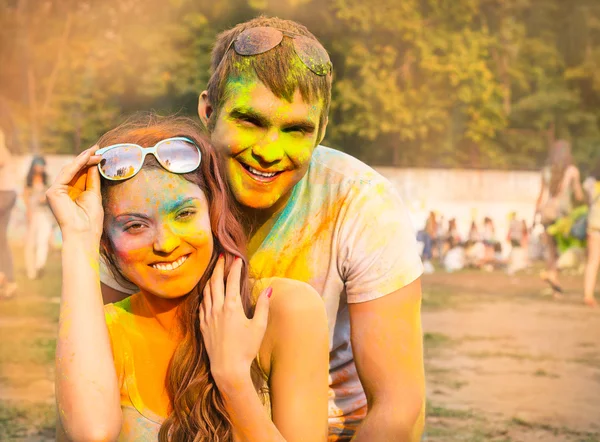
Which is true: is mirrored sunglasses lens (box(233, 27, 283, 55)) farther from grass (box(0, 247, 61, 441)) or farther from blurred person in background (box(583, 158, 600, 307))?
blurred person in background (box(583, 158, 600, 307))

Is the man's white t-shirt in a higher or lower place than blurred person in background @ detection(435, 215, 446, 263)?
higher

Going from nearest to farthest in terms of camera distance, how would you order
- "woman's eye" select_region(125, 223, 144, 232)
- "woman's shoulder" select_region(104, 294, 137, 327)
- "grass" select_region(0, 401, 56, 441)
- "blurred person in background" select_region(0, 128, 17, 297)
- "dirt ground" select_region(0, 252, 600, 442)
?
"woman's eye" select_region(125, 223, 144, 232) < "woman's shoulder" select_region(104, 294, 137, 327) < "grass" select_region(0, 401, 56, 441) < "dirt ground" select_region(0, 252, 600, 442) < "blurred person in background" select_region(0, 128, 17, 297)

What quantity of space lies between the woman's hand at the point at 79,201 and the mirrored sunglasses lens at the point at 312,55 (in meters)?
0.56

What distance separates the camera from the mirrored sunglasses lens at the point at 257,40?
83.8 inches

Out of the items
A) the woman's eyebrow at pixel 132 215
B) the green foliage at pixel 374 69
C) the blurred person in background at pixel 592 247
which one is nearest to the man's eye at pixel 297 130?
the woman's eyebrow at pixel 132 215

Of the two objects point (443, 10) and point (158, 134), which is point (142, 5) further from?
point (158, 134)

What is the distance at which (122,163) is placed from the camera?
193 centimetres

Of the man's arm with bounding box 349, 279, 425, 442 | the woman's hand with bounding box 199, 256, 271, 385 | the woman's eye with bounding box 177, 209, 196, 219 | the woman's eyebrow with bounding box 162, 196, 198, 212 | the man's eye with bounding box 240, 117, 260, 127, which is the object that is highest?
the man's eye with bounding box 240, 117, 260, 127

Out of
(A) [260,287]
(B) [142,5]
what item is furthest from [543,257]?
(A) [260,287]

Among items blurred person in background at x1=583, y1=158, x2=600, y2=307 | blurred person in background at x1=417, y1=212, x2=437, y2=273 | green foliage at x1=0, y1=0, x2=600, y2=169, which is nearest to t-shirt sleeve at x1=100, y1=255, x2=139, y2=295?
blurred person in background at x1=583, y1=158, x2=600, y2=307

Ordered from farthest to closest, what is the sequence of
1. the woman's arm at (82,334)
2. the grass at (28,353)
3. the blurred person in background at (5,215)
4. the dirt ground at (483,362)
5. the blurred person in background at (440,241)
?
the blurred person in background at (440,241) → the blurred person in background at (5,215) → the dirt ground at (483,362) → the grass at (28,353) → the woman's arm at (82,334)

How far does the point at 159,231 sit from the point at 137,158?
0.18m

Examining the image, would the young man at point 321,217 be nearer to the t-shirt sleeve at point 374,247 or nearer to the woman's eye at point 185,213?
the t-shirt sleeve at point 374,247

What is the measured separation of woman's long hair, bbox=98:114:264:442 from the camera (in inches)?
73.7
